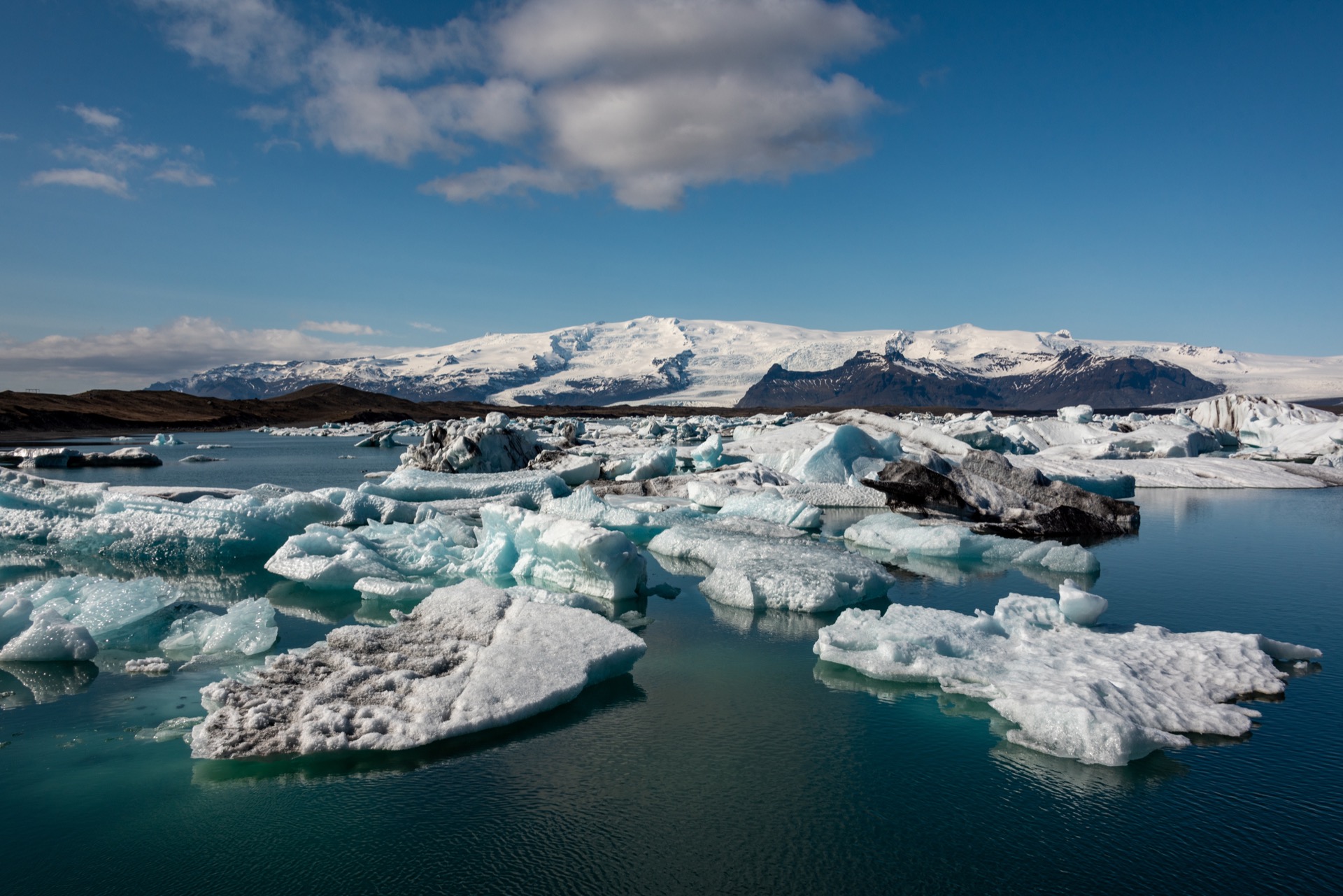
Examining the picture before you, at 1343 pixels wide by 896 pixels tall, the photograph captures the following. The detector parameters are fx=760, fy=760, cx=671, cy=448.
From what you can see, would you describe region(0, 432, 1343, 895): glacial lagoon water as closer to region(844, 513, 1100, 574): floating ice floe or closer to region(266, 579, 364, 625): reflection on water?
region(266, 579, 364, 625): reflection on water

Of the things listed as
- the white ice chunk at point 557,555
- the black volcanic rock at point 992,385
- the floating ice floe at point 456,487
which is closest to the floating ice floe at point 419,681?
the white ice chunk at point 557,555

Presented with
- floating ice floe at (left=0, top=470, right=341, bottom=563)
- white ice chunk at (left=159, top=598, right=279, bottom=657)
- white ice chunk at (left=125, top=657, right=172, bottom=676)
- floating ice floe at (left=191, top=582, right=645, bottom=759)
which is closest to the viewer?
floating ice floe at (left=191, top=582, right=645, bottom=759)

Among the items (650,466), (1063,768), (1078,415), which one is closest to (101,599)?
(1063,768)

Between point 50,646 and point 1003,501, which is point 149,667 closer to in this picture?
point 50,646

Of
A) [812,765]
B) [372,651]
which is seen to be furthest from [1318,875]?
[372,651]

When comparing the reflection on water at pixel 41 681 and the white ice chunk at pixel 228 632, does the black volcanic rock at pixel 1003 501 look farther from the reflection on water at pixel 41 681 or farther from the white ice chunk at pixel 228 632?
the reflection on water at pixel 41 681

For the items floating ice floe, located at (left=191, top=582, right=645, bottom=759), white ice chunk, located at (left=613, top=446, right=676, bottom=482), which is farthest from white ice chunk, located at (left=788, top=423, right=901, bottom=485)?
floating ice floe, located at (left=191, top=582, right=645, bottom=759)
